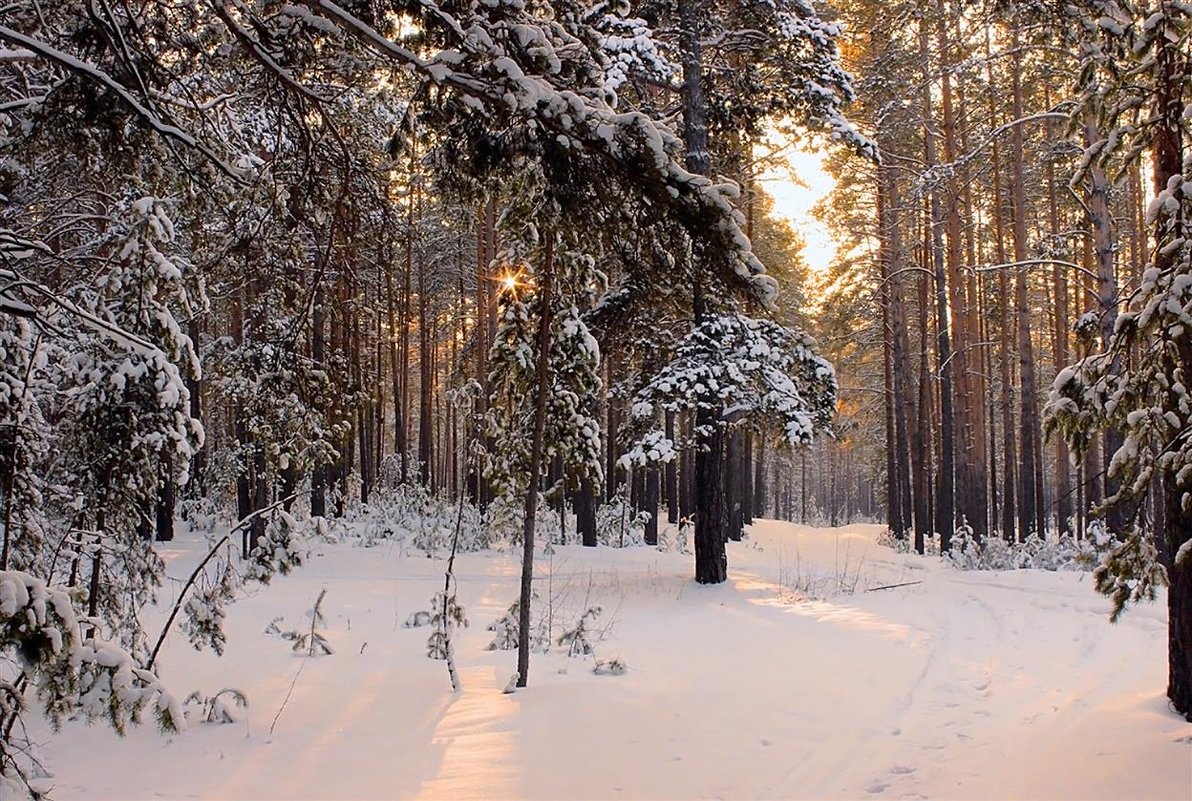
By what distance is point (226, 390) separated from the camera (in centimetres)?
1247

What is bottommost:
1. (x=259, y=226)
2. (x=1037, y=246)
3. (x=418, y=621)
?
(x=418, y=621)

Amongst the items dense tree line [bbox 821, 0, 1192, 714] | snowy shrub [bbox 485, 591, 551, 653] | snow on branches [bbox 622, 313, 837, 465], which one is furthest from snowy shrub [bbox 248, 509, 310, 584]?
A: snow on branches [bbox 622, 313, 837, 465]

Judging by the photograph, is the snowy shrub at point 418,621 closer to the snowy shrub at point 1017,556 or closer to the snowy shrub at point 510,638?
the snowy shrub at point 510,638

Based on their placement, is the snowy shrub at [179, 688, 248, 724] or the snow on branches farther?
the snow on branches

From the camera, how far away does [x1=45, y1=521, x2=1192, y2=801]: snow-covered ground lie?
432cm

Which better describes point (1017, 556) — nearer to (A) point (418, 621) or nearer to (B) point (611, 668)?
(B) point (611, 668)

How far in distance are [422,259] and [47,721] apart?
21.4 metres

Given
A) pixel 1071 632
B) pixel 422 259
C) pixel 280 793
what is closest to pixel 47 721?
pixel 280 793

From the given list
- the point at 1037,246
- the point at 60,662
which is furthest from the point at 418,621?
the point at 1037,246

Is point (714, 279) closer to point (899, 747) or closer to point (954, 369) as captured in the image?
point (899, 747)

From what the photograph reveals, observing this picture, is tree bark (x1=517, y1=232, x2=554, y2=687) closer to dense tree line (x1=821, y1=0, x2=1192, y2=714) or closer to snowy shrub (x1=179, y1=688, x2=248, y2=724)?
snowy shrub (x1=179, y1=688, x2=248, y2=724)

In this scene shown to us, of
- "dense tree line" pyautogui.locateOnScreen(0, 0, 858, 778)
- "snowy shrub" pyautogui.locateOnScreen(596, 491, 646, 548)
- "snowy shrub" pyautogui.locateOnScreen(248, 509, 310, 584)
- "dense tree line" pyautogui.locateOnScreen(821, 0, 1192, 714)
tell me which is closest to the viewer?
"dense tree line" pyautogui.locateOnScreen(0, 0, 858, 778)

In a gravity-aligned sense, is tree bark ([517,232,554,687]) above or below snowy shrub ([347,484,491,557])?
above

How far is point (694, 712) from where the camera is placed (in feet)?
18.8
